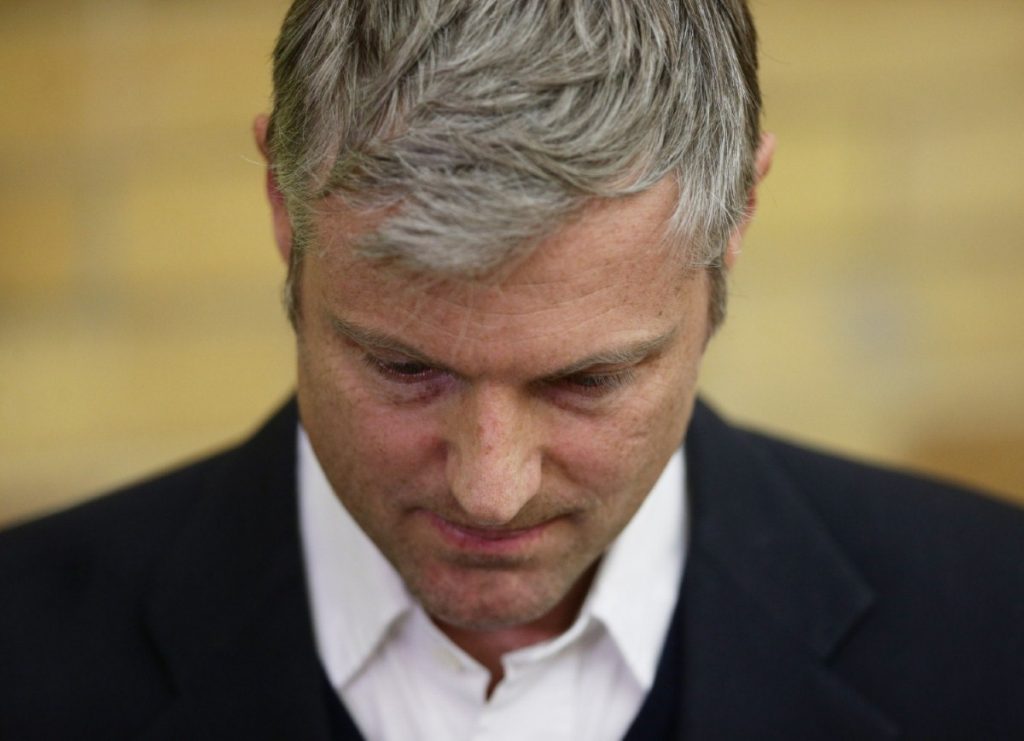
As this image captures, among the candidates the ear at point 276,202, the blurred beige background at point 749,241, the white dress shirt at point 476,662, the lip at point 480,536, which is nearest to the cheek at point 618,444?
the lip at point 480,536

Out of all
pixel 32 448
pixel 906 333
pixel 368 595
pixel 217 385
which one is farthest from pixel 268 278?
pixel 368 595

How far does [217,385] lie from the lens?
14.5 ft

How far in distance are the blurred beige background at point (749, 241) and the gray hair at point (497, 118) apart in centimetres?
261

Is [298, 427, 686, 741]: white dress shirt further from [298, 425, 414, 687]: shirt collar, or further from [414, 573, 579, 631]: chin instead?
[414, 573, 579, 631]: chin

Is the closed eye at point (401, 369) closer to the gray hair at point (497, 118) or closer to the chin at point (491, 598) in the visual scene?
the gray hair at point (497, 118)

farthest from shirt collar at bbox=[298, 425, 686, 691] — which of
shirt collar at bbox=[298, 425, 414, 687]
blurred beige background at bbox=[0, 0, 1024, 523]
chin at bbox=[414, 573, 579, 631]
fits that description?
blurred beige background at bbox=[0, 0, 1024, 523]

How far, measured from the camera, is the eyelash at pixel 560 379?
179cm

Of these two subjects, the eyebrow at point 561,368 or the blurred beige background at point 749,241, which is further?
the blurred beige background at point 749,241

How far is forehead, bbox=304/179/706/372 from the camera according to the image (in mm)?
1694

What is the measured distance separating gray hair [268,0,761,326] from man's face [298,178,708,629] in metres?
0.04

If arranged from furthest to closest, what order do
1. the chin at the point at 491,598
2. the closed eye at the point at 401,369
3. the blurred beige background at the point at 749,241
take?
the blurred beige background at the point at 749,241, the chin at the point at 491,598, the closed eye at the point at 401,369

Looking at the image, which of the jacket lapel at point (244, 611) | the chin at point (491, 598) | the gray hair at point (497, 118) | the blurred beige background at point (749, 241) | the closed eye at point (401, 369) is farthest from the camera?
the blurred beige background at point (749, 241)

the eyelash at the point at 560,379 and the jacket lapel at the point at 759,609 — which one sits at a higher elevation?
the eyelash at the point at 560,379

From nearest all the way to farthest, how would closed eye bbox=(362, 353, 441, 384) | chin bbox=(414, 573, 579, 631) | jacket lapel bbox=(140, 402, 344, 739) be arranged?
closed eye bbox=(362, 353, 441, 384), chin bbox=(414, 573, 579, 631), jacket lapel bbox=(140, 402, 344, 739)
